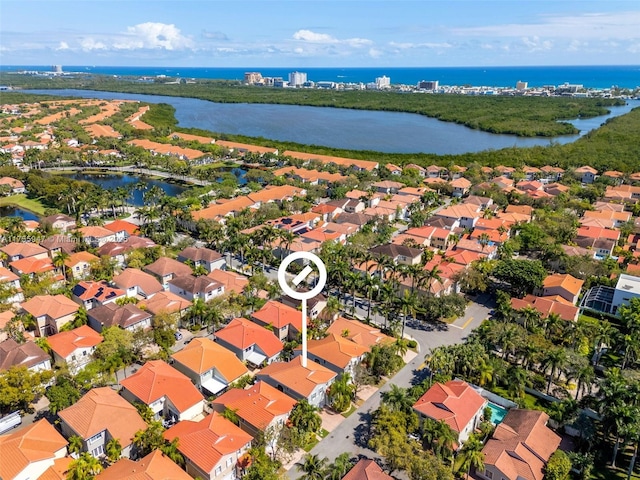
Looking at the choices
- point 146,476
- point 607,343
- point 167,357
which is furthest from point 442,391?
point 167,357

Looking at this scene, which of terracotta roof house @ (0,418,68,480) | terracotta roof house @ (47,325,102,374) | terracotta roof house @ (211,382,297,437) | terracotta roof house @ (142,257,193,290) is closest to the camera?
terracotta roof house @ (0,418,68,480)

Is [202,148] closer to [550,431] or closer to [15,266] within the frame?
[15,266]

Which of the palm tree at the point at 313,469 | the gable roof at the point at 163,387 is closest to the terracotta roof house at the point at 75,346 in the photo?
the gable roof at the point at 163,387

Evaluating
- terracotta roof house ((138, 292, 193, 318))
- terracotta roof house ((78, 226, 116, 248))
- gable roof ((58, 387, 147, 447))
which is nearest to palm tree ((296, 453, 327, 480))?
gable roof ((58, 387, 147, 447))

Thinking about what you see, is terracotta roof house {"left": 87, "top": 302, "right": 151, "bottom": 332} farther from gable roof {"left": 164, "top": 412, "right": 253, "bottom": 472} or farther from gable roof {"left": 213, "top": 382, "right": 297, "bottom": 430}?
gable roof {"left": 164, "top": 412, "right": 253, "bottom": 472}

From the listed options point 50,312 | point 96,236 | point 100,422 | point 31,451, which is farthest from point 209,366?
point 96,236

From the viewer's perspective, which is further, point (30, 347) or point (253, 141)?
point (253, 141)
